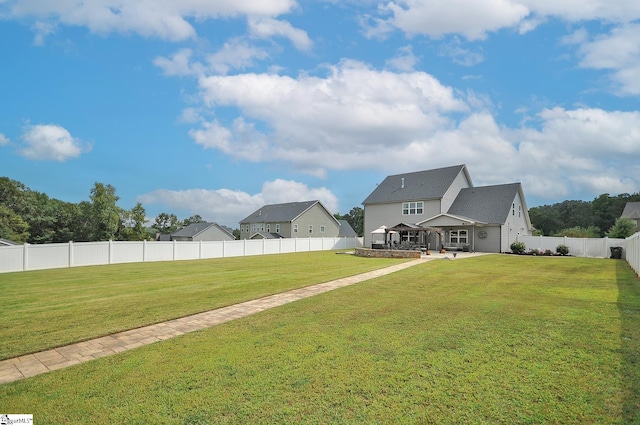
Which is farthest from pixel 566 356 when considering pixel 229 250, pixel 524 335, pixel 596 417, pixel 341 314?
pixel 229 250

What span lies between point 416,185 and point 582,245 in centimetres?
1467

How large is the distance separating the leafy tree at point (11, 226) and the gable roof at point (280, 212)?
87.1 feet

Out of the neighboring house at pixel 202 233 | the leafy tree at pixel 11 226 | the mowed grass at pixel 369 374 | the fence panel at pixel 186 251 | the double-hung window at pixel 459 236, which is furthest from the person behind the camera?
the neighboring house at pixel 202 233

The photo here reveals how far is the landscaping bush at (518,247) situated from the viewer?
25750 mm

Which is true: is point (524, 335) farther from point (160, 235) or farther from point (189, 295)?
point (160, 235)

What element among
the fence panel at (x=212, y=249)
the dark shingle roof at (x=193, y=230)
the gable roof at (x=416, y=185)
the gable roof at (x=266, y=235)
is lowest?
the fence panel at (x=212, y=249)

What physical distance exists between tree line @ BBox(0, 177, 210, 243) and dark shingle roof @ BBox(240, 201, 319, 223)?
16083 mm

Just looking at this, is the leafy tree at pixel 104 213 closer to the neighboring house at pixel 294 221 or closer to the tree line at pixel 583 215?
the neighboring house at pixel 294 221

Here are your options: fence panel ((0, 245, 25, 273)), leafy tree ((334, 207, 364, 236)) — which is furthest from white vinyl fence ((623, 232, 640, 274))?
leafy tree ((334, 207, 364, 236))

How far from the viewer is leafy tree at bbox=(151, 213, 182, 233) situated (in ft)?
217

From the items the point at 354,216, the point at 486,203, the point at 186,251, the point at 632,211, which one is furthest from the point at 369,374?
the point at 354,216

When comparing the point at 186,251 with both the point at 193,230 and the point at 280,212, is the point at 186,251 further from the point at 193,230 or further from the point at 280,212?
the point at 193,230

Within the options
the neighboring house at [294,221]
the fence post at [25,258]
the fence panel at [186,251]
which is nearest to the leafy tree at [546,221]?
the neighboring house at [294,221]

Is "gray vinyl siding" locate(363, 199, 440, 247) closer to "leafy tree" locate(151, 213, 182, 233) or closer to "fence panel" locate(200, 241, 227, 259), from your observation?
"fence panel" locate(200, 241, 227, 259)
